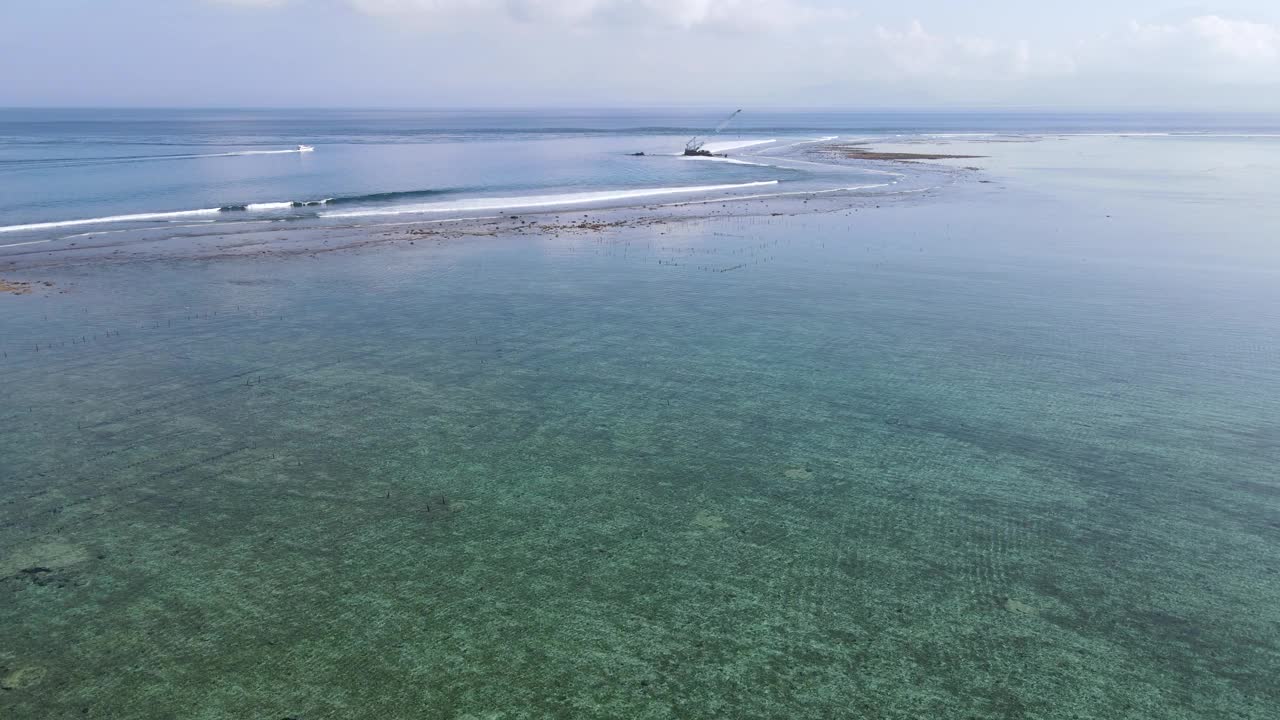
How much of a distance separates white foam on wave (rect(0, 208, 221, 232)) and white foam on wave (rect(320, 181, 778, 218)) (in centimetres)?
688

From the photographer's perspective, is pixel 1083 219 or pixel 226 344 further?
pixel 1083 219

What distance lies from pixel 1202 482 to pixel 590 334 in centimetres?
1263

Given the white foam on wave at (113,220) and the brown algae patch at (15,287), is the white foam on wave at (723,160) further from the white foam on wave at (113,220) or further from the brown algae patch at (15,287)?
the brown algae patch at (15,287)

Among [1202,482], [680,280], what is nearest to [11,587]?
[1202,482]

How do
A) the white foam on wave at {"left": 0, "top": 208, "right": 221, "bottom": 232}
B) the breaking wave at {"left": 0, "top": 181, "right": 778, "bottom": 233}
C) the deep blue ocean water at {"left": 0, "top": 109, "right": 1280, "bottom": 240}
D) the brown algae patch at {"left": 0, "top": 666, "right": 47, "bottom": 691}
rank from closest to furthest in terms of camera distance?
the brown algae patch at {"left": 0, "top": 666, "right": 47, "bottom": 691}, the white foam on wave at {"left": 0, "top": 208, "right": 221, "bottom": 232}, the breaking wave at {"left": 0, "top": 181, "right": 778, "bottom": 233}, the deep blue ocean water at {"left": 0, "top": 109, "right": 1280, "bottom": 240}

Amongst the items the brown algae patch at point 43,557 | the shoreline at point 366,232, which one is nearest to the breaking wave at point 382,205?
the shoreline at point 366,232

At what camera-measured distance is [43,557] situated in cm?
970

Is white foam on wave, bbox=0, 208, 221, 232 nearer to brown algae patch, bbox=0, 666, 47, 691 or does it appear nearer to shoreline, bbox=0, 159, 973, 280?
shoreline, bbox=0, 159, 973, 280

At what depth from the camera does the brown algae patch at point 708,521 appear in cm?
1047

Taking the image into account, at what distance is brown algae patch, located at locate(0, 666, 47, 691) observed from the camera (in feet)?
24.7

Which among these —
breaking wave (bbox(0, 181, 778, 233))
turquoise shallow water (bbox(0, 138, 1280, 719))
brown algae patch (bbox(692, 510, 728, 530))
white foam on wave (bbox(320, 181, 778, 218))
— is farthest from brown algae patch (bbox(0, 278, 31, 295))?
brown algae patch (bbox(692, 510, 728, 530))

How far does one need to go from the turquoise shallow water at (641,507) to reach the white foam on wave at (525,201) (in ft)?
77.7

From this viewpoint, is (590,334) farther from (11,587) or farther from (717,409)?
(11,587)

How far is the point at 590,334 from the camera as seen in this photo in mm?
19562
